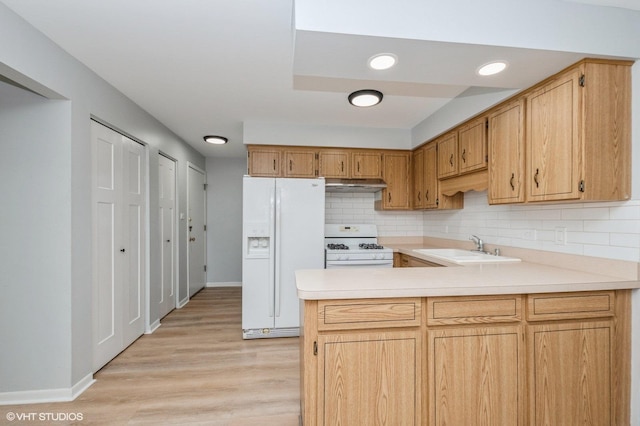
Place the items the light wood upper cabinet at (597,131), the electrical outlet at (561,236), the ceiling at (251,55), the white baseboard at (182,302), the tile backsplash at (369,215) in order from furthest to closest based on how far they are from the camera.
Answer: the white baseboard at (182,302), the tile backsplash at (369,215), the electrical outlet at (561,236), the light wood upper cabinet at (597,131), the ceiling at (251,55)

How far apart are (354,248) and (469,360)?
7.18ft

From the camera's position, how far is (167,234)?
3.72 metres

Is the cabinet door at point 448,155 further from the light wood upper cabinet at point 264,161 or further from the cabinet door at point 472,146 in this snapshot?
the light wood upper cabinet at point 264,161

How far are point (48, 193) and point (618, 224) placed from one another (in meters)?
3.60

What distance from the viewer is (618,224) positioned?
169cm

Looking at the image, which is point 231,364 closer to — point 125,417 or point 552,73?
point 125,417

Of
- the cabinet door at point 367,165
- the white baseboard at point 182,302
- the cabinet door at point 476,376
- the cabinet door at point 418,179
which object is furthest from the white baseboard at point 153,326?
the cabinet door at point 418,179

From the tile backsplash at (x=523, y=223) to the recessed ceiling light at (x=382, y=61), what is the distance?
1.55 m

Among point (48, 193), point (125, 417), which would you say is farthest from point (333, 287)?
point (48, 193)

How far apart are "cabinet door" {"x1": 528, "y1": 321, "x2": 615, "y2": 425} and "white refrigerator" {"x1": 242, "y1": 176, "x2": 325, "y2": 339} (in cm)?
203

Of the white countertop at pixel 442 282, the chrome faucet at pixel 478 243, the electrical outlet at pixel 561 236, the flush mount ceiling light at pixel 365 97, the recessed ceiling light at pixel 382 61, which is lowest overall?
the white countertop at pixel 442 282

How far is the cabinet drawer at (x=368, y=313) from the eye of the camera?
4.59ft

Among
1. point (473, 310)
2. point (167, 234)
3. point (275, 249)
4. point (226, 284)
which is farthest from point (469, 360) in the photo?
point (226, 284)

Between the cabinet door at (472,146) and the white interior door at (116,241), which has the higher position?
the cabinet door at (472,146)
